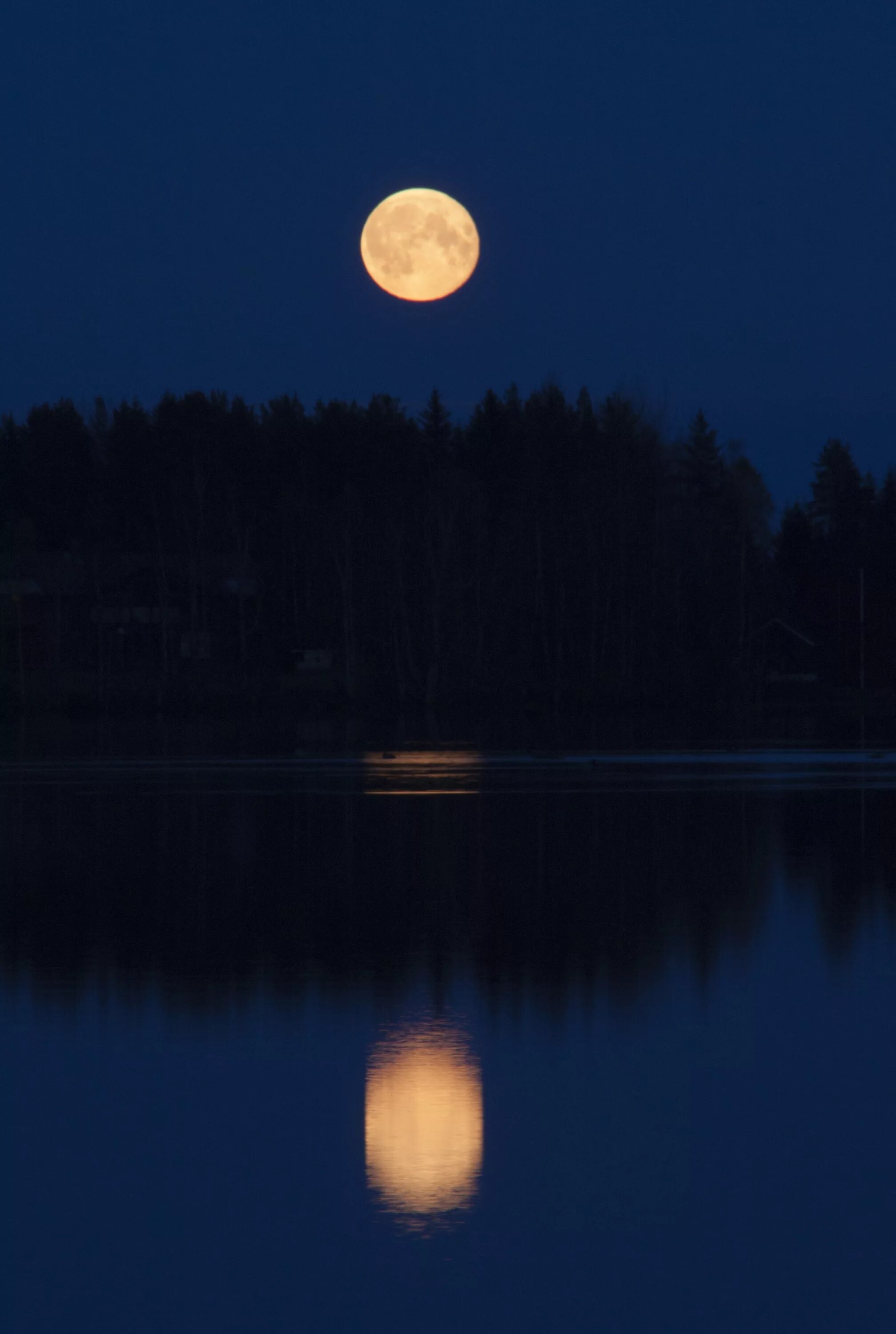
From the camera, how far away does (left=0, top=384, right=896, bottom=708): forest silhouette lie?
89.8 meters

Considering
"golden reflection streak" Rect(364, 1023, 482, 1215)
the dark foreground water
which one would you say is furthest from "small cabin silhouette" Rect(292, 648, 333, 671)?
"golden reflection streak" Rect(364, 1023, 482, 1215)

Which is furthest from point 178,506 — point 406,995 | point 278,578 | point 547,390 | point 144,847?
point 406,995

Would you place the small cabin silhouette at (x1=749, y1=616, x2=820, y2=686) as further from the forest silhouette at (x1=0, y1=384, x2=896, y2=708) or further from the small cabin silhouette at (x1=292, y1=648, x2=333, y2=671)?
the small cabin silhouette at (x1=292, y1=648, x2=333, y2=671)

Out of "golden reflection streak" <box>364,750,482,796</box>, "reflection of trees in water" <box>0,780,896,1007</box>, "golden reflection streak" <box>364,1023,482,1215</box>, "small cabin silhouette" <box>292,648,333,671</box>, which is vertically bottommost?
"golden reflection streak" <box>364,1023,482,1215</box>

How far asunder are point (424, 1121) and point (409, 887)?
8.32 m

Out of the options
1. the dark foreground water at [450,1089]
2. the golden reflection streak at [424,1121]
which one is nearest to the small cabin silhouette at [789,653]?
the dark foreground water at [450,1089]

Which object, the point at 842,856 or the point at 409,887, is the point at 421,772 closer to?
the point at 842,856

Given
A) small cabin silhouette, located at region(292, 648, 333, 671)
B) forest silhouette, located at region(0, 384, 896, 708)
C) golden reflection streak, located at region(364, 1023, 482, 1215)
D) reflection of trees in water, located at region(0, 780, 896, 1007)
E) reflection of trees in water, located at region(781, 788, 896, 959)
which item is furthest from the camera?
small cabin silhouette, located at region(292, 648, 333, 671)

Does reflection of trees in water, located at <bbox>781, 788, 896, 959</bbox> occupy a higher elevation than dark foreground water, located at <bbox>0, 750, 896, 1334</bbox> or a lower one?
higher

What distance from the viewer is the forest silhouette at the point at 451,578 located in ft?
295

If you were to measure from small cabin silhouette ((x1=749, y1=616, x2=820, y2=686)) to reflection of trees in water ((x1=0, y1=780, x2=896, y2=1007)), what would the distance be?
7666 centimetres

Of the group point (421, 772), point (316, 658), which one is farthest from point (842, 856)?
point (316, 658)

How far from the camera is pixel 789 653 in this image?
103 m

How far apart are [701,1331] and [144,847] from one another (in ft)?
49.3
